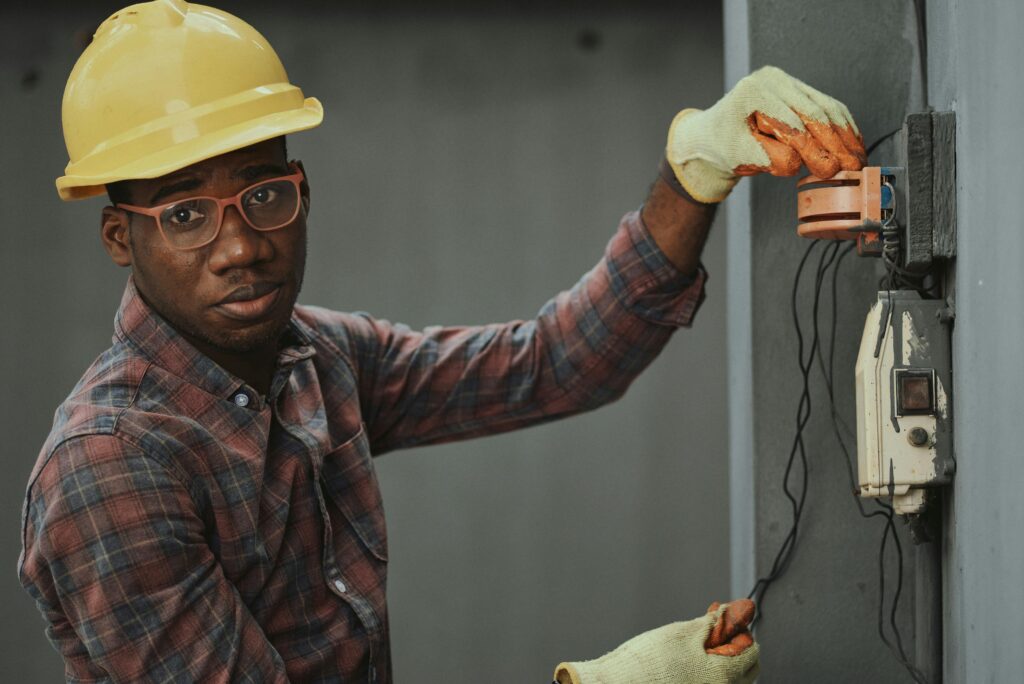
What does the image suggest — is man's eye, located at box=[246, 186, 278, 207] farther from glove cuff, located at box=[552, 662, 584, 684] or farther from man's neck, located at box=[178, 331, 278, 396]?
glove cuff, located at box=[552, 662, 584, 684]

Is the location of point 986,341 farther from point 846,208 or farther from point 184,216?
point 184,216

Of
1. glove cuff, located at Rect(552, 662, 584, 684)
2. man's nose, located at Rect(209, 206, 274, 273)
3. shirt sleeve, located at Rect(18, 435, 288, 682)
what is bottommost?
glove cuff, located at Rect(552, 662, 584, 684)

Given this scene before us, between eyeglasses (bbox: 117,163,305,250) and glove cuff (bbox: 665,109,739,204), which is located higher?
glove cuff (bbox: 665,109,739,204)

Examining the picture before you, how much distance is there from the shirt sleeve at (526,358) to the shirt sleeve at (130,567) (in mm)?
631

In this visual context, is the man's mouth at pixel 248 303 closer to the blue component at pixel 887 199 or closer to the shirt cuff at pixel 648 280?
the shirt cuff at pixel 648 280

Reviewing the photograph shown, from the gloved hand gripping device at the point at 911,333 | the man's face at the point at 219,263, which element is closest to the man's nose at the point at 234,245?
the man's face at the point at 219,263

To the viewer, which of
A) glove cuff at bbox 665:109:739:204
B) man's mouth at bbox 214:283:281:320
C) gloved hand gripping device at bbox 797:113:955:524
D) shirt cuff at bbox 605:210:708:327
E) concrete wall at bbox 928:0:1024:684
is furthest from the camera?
shirt cuff at bbox 605:210:708:327

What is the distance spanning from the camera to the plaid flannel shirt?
62.7 inches

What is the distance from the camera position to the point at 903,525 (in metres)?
1.90

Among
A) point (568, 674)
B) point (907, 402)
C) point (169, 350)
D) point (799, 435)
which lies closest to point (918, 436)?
point (907, 402)

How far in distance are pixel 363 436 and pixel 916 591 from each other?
909 mm

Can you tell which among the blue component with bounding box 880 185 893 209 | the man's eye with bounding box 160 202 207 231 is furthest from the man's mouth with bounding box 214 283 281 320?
the blue component with bounding box 880 185 893 209

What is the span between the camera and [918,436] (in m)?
1.55

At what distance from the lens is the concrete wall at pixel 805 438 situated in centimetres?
189
